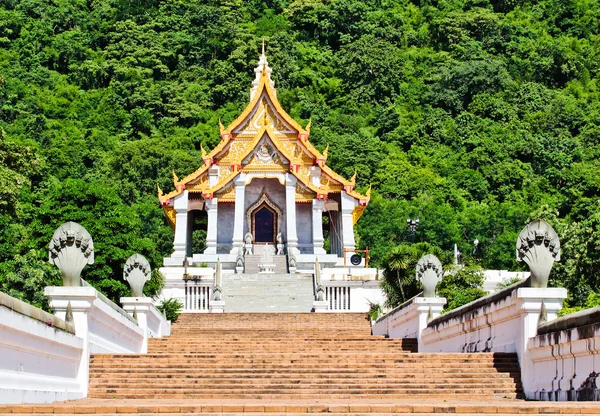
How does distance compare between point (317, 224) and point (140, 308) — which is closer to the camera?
point (140, 308)

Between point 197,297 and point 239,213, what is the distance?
24.8 feet

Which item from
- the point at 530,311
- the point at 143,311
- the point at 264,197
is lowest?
the point at 530,311

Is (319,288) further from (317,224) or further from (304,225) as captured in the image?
(304,225)

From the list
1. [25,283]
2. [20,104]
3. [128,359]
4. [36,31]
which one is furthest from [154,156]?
[128,359]

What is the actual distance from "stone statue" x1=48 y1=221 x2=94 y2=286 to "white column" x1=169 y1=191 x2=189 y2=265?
3070cm

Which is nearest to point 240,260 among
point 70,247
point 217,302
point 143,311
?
point 217,302

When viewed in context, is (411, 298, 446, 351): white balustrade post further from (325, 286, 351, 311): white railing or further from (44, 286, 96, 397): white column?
(325, 286, 351, 311): white railing

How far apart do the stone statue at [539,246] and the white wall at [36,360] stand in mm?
6605

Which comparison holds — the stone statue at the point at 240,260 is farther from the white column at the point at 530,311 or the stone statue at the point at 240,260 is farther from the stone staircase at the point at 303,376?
the white column at the point at 530,311

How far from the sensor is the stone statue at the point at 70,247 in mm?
18797

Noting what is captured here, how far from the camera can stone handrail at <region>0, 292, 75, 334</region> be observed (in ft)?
48.0

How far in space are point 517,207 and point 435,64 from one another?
4112 cm

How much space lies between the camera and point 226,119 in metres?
101

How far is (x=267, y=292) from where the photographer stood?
42.2 meters
